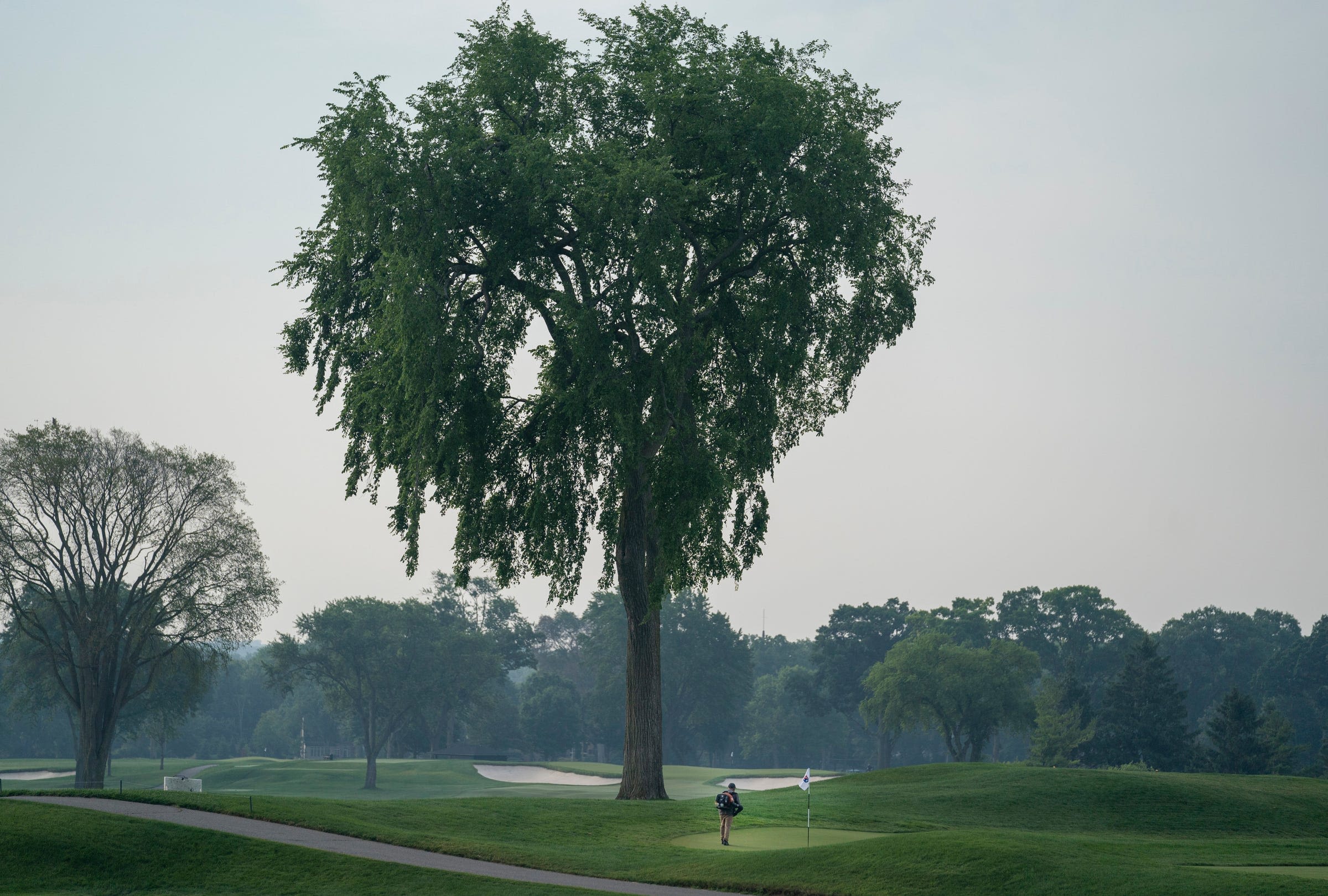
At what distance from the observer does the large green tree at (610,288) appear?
101ft

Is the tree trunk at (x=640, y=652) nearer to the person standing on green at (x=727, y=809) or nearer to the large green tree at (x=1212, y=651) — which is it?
the person standing on green at (x=727, y=809)

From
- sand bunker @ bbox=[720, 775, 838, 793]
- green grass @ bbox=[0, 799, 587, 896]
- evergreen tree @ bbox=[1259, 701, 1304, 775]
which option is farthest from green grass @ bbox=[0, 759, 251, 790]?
evergreen tree @ bbox=[1259, 701, 1304, 775]

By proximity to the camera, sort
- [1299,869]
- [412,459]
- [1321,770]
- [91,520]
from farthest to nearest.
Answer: [1321,770] < [91,520] < [412,459] < [1299,869]

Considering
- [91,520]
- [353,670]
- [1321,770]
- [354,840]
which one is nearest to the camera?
[354,840]

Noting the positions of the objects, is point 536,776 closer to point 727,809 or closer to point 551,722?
point 551,722

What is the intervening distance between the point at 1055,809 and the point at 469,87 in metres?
27.3

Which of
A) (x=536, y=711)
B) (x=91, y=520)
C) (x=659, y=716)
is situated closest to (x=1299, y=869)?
(x=659, y=716)

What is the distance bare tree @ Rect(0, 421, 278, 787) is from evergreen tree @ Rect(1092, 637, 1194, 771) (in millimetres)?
58996

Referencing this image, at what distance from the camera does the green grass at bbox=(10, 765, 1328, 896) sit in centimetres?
2119

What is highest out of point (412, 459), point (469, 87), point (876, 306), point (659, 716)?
point (469, 87)

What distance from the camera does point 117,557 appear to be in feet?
180

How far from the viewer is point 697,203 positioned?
1287 inches

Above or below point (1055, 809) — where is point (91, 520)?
above

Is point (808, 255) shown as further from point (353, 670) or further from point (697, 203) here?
point (353, 670)
